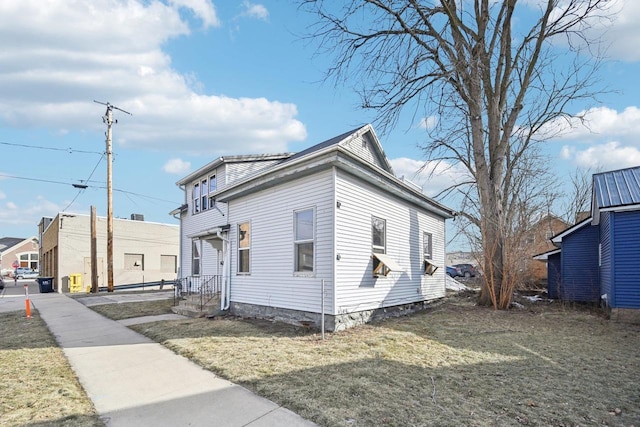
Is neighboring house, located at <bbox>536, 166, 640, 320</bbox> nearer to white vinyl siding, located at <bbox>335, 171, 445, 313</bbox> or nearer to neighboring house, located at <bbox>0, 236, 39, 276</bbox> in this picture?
white vinyl siding, located at <bbox>335, 171, 445, 313</bbox>

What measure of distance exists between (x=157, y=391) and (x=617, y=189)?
13.1m

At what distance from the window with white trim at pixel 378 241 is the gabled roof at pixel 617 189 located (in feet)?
20.3

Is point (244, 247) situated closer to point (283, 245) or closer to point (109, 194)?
point (283, 245)

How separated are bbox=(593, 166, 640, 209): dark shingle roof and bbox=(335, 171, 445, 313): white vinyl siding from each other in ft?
17.4

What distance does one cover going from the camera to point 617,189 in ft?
35.4

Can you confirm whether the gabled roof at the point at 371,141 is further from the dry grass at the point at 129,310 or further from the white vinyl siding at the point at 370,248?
the dry grass at the point at 129,310

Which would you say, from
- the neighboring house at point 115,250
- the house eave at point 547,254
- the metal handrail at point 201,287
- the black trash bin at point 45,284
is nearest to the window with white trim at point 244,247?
the metal handrail at point 201,287

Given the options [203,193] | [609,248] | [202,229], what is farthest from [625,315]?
[203,193]

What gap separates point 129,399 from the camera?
14.2 ft

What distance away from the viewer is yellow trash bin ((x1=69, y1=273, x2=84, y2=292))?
24.3 metres

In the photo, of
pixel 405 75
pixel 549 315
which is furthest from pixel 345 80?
pixel 549 315

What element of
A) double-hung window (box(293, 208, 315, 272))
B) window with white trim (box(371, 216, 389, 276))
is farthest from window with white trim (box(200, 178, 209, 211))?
window with white trim (box(371, 216, 389, 276))

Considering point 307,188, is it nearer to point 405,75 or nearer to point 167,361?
point 167,361

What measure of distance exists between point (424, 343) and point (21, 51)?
15.5m
